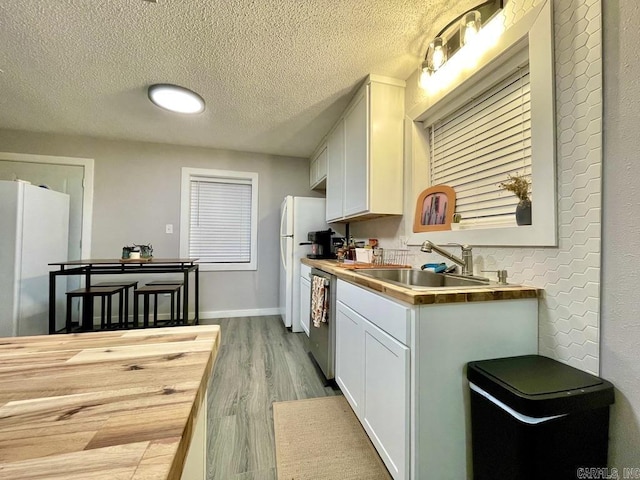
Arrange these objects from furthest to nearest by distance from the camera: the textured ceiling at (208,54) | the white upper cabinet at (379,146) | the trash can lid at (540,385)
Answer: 1. the white upper cabinet at (379,146)
2. the textured ceiling at (208,54)
3. the trash can lid at (540,385)

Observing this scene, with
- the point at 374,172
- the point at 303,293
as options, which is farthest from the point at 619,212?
the point at 303,293

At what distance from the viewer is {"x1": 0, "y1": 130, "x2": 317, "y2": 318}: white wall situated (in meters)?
3.28

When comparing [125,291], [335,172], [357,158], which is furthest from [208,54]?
[125,291]

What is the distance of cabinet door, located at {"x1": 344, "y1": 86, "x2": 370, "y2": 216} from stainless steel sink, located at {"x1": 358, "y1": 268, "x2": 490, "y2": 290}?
0.54 metres

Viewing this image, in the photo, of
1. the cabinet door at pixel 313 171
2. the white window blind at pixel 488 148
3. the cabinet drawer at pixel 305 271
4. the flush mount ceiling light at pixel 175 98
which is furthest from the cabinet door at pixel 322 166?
the white window blind at pixel 488 148

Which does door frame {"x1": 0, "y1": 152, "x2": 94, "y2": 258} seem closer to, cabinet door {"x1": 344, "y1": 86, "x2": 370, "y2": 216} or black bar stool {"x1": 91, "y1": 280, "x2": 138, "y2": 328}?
black bar stool {"x1": 91, "y1": 280, "x2": 138, "y2": 328}

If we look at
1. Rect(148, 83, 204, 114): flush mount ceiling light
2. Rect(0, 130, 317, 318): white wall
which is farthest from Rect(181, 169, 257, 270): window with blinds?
Rect(148, 83, 204, 114): flush mount ceiling light

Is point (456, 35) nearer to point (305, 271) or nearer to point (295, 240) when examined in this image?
point (305, 271)

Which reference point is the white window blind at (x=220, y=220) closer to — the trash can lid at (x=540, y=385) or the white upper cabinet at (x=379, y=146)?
the white upper cabinet at (x=379, y=146)

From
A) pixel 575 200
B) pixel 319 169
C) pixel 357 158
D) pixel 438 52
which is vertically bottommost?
pixel 575 200

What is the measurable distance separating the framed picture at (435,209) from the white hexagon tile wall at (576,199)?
685mm

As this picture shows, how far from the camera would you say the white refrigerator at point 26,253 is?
245cm

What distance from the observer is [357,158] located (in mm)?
2281

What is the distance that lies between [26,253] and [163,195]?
4.52 feet
